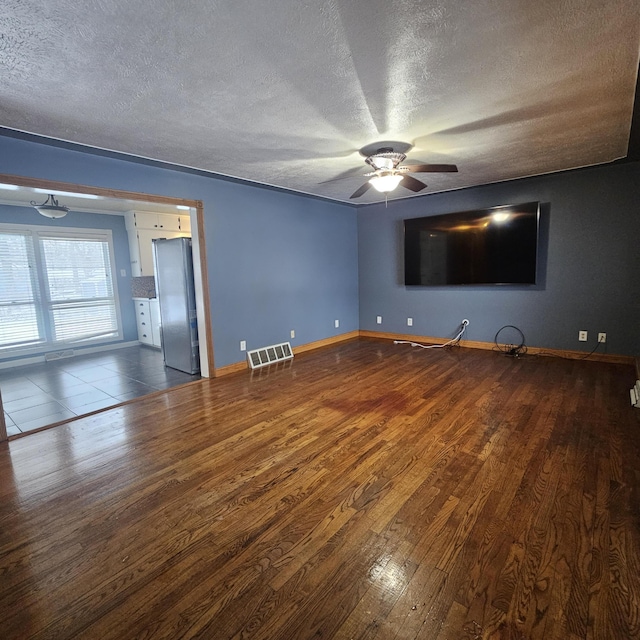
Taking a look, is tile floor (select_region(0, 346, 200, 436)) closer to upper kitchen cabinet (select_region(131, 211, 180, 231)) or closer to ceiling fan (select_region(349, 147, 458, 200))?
upper kitchen cabinet (select_region(131, 211, 180, 231))

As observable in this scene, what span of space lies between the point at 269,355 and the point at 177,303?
4.56ft

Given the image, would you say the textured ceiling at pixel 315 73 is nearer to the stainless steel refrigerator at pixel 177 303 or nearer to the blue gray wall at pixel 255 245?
the blue gray wall at pixel 255 245

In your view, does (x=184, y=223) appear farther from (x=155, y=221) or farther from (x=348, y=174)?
(x=348, y=174)

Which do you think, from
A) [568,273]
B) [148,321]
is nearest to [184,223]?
[148,321]

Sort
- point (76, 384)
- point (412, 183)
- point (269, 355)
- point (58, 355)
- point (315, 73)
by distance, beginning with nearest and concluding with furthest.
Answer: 1. point (315, 73)
2. point (412, 183)
3. point (76, 384)
4. point (269, 355)
5. point (58, 355)

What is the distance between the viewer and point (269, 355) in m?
4.80

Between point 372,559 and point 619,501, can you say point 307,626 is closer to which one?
point 372,559

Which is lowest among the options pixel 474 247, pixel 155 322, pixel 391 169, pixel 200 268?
pixel 155 322

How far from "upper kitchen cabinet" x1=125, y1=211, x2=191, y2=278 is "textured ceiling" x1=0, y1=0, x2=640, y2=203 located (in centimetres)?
309

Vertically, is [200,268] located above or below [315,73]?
below

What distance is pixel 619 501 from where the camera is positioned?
1.82m

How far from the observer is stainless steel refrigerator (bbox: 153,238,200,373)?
4277 mm

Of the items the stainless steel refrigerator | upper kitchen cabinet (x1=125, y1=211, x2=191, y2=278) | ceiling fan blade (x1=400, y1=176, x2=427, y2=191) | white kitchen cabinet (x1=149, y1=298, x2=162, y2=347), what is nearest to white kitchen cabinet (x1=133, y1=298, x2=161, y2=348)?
white kitchen cabinet (x1=149, y1=298, x2=162, y2=347)

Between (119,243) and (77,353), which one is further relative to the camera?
(119,243)
